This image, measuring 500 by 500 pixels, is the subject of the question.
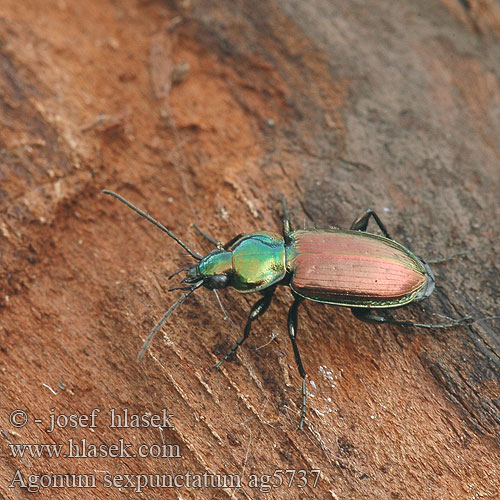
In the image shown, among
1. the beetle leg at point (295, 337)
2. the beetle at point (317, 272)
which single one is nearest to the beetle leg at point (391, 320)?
the beetle at point (317, 272)

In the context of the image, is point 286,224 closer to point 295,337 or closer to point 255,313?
point 255,313

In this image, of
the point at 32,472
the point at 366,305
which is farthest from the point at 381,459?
the point at 32,472

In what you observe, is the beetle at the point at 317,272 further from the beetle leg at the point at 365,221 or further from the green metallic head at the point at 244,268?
the beetle leg at the point at 365,221

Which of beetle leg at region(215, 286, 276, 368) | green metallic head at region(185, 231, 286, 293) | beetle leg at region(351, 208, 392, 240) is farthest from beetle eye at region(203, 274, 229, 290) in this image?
beetle leg at region(351, 208, 392, 240)

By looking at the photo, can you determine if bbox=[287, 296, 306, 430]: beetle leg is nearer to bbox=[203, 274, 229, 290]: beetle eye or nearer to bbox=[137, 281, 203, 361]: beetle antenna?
bbox=[203, 274, 229, 290]: beetle eye

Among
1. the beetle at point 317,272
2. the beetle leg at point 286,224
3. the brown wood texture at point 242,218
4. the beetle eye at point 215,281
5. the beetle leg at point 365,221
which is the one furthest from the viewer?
the beetle leg at point 365,221

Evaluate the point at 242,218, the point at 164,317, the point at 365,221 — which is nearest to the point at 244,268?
the point at 242,218

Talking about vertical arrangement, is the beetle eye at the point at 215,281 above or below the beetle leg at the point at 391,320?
above
